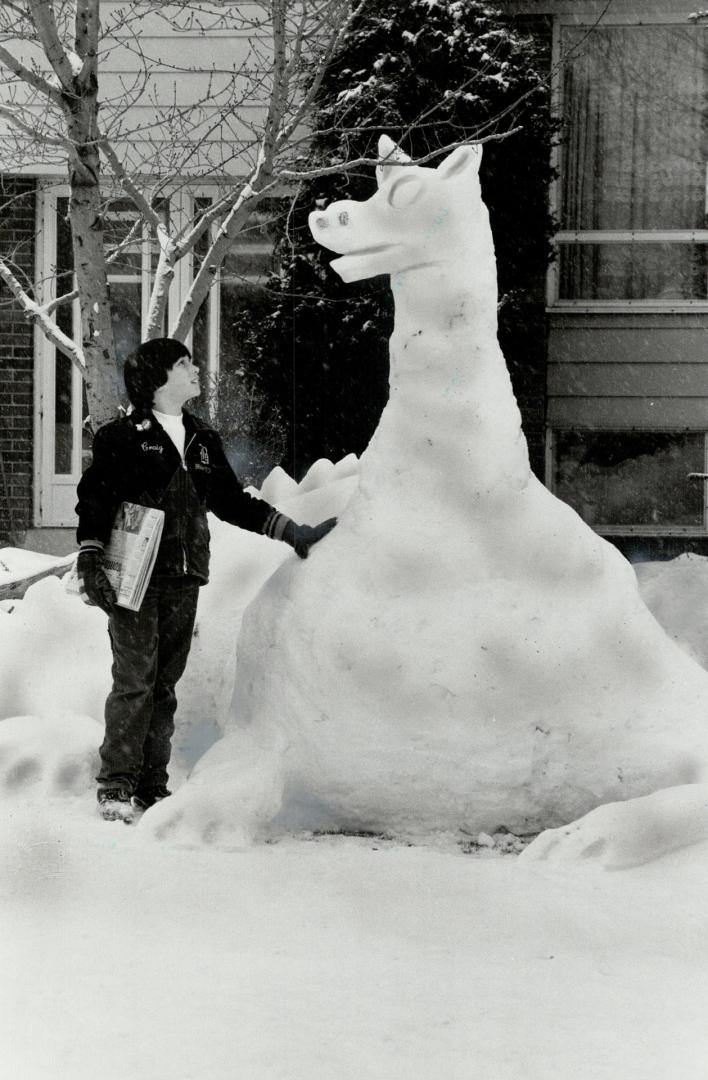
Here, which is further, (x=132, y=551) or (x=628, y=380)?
(x=628, y=380)

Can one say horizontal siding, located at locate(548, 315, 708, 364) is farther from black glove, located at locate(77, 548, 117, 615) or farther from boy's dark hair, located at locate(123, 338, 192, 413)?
black glove, located at locate(77, 548, 117, 615)

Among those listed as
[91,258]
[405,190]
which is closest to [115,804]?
[405,190]

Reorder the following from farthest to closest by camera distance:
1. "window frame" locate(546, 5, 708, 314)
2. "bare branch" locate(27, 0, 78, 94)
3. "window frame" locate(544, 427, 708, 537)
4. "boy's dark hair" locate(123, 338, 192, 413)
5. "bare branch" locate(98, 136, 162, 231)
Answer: "window frame" locate(544, 427, 708, 537) → "window frame" locate(546, 5, 708, 314) → "bare branch" locate(98, 136, 162, 231) → "bare branch" locate(27, 0, 78, 94) → "boy's dark hair" locate(123, 338, 192, 413)

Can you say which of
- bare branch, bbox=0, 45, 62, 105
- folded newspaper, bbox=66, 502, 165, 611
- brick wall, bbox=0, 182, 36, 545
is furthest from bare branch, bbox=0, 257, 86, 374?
brick wall, bbox=0, 182, 36, 545

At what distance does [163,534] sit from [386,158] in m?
1.43

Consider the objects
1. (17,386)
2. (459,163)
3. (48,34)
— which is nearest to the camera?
(459,163)

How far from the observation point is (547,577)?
3.78m

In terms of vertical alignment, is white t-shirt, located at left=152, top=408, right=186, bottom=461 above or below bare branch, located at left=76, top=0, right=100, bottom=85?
below

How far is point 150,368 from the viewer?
4105mm

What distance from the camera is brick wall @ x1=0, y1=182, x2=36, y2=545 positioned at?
1023 centimetres

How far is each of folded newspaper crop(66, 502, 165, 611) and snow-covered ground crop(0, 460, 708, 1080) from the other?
26.9 inches

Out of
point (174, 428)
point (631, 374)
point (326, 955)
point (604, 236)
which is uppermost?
point (604, 236)

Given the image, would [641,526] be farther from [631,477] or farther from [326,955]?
[326,955]

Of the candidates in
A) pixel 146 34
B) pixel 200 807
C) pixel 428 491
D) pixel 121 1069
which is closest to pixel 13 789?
pixel 200 807
